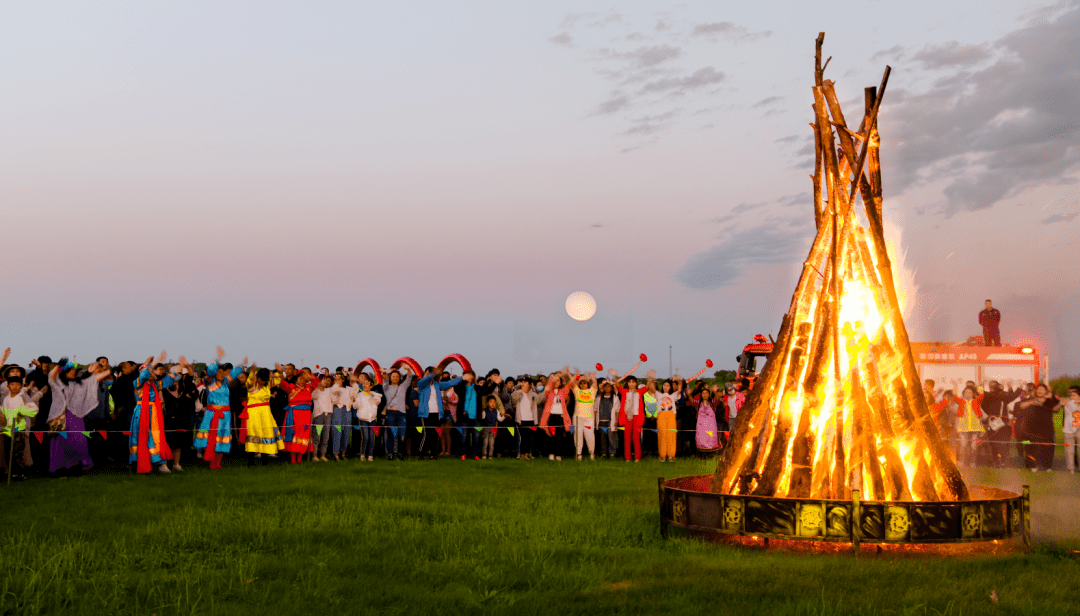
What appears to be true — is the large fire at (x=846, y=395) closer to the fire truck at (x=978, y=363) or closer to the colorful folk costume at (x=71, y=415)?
the colorful folk costume at (x=71, y=415)

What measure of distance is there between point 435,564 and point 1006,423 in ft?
55.6

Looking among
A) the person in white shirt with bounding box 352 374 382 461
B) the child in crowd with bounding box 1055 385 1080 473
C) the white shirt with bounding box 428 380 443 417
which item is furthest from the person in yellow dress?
the child in crowd with bounding box 1055 385 1080 473

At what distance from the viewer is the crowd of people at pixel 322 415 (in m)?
14.9

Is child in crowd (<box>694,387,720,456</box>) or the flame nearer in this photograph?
the flame

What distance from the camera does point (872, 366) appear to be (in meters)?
9.19

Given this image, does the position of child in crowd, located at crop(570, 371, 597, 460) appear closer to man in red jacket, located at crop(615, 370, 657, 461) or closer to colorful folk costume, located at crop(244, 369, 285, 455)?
man in red jacket, located at crop(615, 370, 657, 461)

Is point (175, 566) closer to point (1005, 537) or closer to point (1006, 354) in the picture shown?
point (1005, 537)

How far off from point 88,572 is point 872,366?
309 inches

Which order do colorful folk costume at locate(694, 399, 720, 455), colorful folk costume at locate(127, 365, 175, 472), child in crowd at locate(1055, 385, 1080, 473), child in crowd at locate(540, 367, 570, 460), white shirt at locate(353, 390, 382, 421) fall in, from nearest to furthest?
colorful folk costume at locate(127, 365, 175, 472) < child in crowd at locate(1055, 385, 1080, 473) < white shirt at locate(353, 390, 382, 421) < child in crowd at locate(540, 367, 570, 460) < colorful folk costume at locate(694, 399, 720, 455)

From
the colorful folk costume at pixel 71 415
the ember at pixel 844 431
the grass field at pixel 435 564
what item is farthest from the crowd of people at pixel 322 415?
the ember at pixel 844 431

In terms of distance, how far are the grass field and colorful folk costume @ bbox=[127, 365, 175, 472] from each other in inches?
114

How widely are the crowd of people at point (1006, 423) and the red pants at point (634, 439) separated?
654 centimetres

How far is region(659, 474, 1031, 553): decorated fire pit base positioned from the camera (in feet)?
26.7

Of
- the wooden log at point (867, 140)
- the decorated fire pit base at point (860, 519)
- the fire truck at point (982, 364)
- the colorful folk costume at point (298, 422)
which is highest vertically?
the wooden log at point (867, 140)
